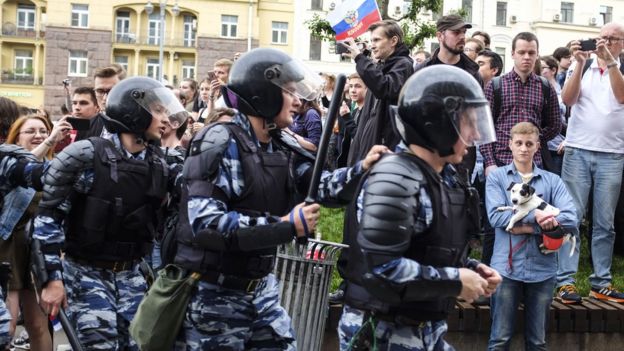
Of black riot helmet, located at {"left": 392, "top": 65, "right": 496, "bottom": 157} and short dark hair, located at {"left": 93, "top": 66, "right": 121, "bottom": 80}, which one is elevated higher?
short dark hair, located at {"left": 93, "top": 66, "right": 121, "bottom": 80}

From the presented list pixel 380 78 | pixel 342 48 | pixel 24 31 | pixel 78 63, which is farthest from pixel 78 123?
pixel 24 31

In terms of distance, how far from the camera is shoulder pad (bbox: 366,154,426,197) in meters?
3.32

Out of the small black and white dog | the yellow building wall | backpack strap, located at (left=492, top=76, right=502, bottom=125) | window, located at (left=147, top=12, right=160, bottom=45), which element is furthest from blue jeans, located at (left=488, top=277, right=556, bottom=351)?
window, located at (left=147, top=12, right=160, bottom=45)

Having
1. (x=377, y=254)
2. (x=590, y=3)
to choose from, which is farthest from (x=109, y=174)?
(x=590, y=3)

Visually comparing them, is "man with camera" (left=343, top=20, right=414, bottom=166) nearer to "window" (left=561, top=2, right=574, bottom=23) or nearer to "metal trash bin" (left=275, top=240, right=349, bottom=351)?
"metal trash bin" (left=275, top=240, right=349, bottom=351)

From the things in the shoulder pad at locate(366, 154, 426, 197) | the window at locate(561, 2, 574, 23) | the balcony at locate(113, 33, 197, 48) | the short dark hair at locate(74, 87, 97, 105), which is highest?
the window at locate(561, 2, 574, 23)

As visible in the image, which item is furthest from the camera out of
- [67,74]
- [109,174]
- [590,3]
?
[590,3]

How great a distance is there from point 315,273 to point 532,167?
2066 millimetres

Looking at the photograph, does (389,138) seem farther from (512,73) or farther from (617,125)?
(617,125)

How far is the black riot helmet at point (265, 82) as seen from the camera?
13.7 feet

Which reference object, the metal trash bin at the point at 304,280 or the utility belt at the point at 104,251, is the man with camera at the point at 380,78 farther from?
the utility belt at the point at 104,251

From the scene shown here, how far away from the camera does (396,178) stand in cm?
335

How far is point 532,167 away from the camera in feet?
21.6

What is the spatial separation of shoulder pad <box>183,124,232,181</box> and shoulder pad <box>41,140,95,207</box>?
1.16 meters
